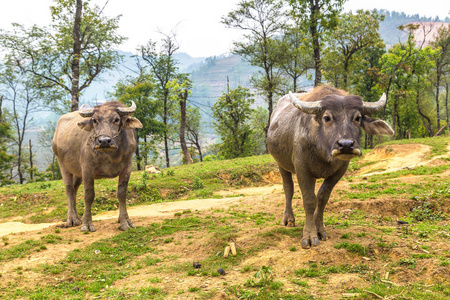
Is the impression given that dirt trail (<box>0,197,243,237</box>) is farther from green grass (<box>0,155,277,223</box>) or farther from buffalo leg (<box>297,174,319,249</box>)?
buffalo leg (<box>297,174,319,249</box>)

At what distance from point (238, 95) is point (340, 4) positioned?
20.7 metres

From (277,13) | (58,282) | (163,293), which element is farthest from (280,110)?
(277,13)

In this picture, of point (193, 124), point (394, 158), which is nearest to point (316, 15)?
point (394, 158)

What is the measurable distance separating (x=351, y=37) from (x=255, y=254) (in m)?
33.9

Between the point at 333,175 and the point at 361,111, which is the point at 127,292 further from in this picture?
the point at 361,111

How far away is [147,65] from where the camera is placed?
40.1 m

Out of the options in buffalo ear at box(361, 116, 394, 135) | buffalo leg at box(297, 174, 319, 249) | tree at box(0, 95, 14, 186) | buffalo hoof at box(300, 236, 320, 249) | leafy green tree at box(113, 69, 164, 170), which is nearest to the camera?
buffalo ear at box(361, 116, 394, 135)

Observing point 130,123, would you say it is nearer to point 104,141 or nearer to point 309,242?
point 104,141

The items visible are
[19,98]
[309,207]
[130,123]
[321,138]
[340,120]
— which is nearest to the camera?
[340,120]

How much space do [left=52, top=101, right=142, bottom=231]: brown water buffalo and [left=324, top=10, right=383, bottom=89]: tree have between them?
2844cm

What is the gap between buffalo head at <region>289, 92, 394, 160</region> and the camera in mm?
5344

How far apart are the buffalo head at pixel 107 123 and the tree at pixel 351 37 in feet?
93.3

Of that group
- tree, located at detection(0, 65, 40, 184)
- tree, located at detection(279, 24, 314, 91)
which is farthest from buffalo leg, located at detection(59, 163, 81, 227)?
tree, located at detection(0, 65, 40, 184)

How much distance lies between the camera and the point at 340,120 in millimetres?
5441
